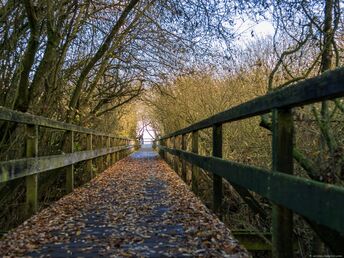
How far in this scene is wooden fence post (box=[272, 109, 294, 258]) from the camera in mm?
2633

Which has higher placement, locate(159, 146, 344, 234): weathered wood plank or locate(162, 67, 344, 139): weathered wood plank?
locate(162, 67, 344, 139): weathered wood plank

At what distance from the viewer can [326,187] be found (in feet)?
6.59

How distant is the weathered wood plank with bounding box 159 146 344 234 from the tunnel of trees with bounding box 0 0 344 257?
48.2 inches

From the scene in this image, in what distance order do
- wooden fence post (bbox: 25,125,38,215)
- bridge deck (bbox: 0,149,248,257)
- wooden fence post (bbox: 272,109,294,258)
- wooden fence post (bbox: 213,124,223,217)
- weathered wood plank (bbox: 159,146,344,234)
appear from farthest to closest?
wooden fence post (bbox: 25,125,38,215) < wooden fence post (bbox: 213,124,223,217) < bridge deck (bbox: 0,149,248,257) < wooden fence post (bbox: 272,109,294,258) < weathered wood plank (bbox: 159,146,344,234)

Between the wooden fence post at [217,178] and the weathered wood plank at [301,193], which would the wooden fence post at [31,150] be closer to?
the wooden fence post at [217,178]

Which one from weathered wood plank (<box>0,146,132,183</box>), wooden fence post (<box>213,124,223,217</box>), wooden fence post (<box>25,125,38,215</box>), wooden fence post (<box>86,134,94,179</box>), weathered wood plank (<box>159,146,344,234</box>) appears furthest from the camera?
wooden fence post (<box>86,134,94,179</box>)

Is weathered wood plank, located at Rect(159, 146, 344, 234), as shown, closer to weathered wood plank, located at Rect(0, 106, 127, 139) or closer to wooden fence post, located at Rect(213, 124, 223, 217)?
wooden fence post, located at Rect(213, 124, 223, 217)

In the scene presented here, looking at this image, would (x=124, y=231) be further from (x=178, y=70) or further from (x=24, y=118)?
(x=178, y=70)

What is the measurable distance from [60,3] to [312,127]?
13.8 ft

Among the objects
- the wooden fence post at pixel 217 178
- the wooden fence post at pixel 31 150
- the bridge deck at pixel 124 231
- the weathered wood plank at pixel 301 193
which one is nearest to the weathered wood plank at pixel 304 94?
the weathered wood plank at pixel 301 193

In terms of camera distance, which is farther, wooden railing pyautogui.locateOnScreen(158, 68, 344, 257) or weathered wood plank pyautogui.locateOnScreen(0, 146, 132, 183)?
weathered wood plank pyautogui.locateOnScreen(0, 146, 132, 183)

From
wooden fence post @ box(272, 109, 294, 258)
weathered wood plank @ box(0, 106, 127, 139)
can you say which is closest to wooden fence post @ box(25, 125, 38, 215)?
weathered wood plank @ box(0, 106, 127, 139)

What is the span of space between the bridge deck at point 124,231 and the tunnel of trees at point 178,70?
0.59 m

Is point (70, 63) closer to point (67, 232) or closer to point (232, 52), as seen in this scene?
point (232, 52)
